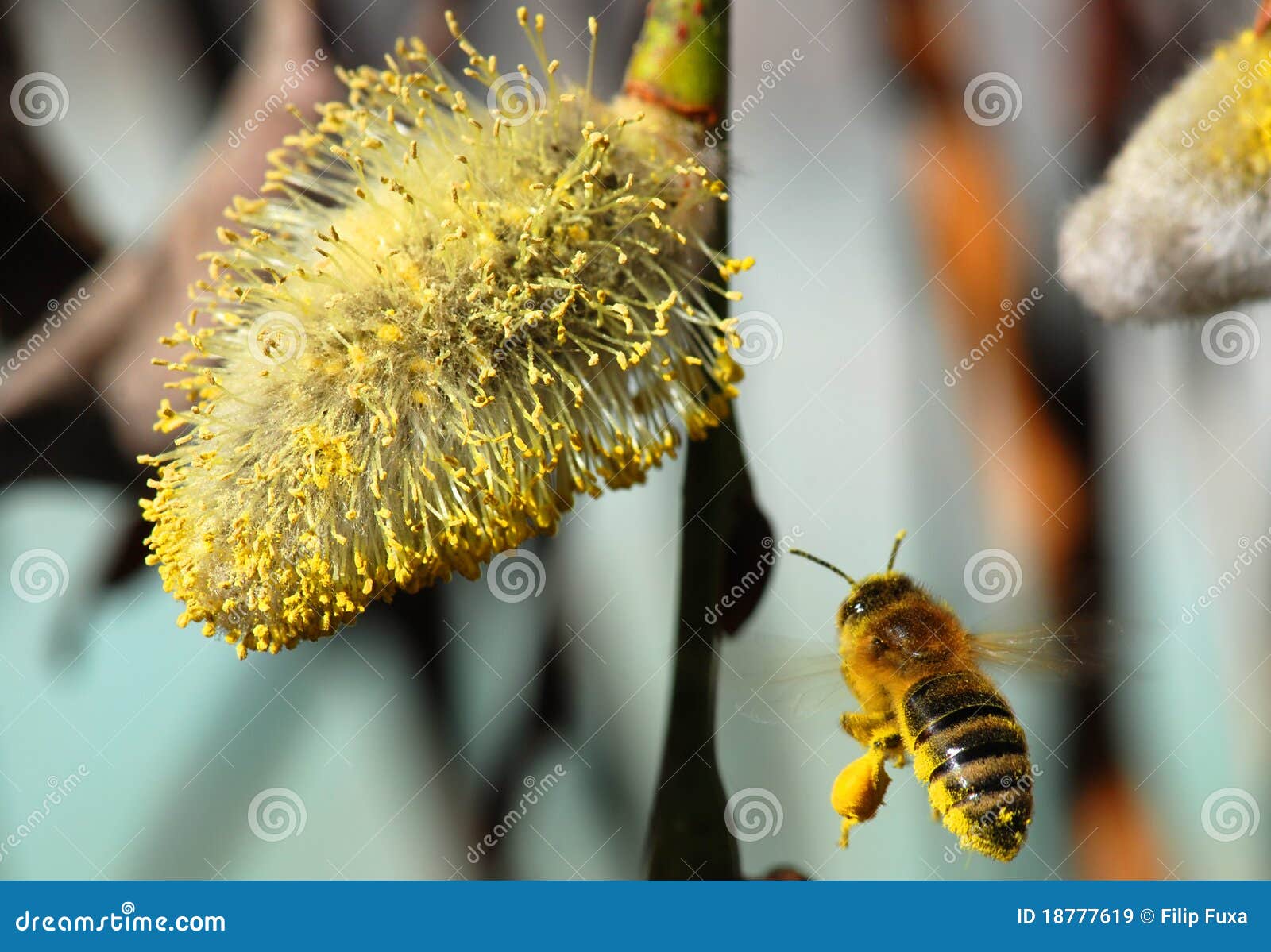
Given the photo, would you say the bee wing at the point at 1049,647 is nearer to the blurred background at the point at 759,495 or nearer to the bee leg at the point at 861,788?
the bee leg at the point at 861,788

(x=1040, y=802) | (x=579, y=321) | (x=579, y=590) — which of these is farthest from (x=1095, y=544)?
(x=579, y=321)

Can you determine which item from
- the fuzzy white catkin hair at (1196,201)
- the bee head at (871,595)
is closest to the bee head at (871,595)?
the bee head at (871,595)

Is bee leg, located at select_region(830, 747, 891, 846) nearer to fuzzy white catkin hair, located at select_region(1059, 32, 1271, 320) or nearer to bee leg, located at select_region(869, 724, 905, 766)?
bee leg, located at select_region(869, 724, 905, 766)

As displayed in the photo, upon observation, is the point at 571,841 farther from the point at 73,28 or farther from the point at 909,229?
the point at 73,28

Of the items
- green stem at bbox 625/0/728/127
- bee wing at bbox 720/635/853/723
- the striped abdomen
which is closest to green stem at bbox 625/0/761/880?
green stem at bbox 625/0/728/127

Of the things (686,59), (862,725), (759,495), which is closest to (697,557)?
(759,495)

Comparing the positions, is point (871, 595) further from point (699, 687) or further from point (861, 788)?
point (699, 687)
